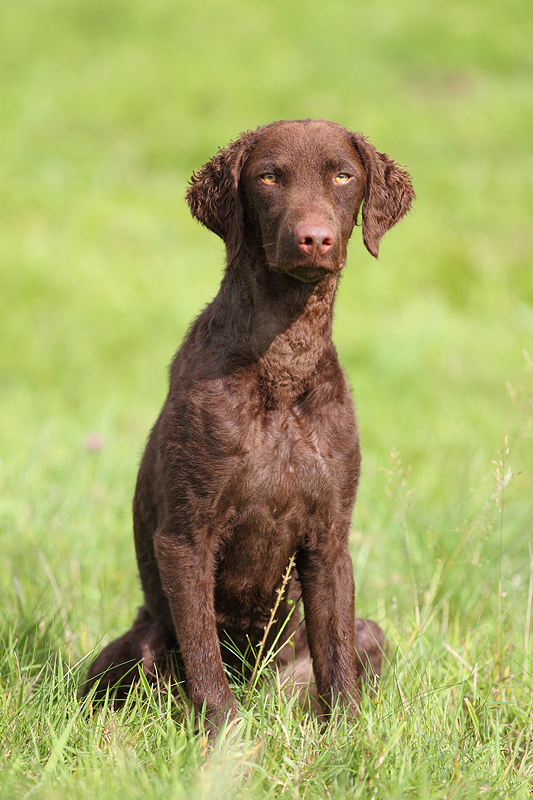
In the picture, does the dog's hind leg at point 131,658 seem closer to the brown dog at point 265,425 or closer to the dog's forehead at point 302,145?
the brown dog at point 265,425

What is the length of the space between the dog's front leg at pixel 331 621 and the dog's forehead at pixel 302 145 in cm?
126

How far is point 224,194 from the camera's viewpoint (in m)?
2.89

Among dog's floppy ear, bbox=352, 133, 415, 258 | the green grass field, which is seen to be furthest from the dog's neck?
the green grass field

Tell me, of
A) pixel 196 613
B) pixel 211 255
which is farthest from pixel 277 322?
pixel 211 255

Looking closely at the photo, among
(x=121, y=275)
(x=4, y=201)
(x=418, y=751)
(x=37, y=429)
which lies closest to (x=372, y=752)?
(x=418, y=751)

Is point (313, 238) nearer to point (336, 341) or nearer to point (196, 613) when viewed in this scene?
point (196, 613)

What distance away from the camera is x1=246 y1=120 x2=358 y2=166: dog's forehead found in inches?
107

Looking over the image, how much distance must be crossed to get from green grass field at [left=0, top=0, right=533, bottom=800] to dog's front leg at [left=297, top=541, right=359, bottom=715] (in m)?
0.16

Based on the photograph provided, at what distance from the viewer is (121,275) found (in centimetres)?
903

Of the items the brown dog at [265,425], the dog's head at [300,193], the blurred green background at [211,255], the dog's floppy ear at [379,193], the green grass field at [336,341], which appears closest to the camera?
the green grass field at [336,341]

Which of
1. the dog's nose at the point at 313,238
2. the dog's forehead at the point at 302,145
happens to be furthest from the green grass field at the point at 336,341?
the dog's forehead at the point at 302,145

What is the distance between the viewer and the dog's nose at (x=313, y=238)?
2443mm

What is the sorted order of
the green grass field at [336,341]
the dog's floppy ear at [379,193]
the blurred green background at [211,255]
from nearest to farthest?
the green grass field at [336,341] → the dog's floppy ear at [379,193] → the blurred green background at [211,255]

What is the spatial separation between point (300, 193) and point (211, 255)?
708 centimetres
